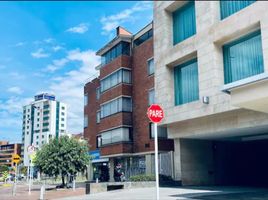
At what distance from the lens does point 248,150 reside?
105 feet

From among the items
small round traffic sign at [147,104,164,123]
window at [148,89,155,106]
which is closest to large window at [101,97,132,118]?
window at [148,89,155,106]

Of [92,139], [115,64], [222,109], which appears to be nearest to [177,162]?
[222,109]

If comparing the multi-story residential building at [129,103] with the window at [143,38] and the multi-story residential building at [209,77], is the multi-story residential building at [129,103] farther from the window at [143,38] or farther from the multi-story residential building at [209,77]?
the multi-story residential building at [209,77]

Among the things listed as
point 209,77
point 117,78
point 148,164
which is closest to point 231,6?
point 209,77

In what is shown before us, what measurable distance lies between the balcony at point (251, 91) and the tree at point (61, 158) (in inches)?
803

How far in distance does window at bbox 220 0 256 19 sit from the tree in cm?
1701

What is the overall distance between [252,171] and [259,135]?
8.89 meters

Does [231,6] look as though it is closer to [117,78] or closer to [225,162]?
[225,162]

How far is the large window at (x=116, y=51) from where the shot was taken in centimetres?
3753

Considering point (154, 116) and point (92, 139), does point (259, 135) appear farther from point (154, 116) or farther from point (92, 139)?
point (92, 139)

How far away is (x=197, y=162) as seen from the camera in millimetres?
27469

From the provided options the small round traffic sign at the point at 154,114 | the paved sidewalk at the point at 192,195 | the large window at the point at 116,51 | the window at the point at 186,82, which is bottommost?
the paved sidewalk at the point at 192,195

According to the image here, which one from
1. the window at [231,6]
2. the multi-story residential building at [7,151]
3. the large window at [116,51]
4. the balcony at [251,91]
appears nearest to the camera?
the balcony at [251,91]

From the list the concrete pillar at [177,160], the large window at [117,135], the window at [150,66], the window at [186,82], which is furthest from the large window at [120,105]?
the window at [186,82]
